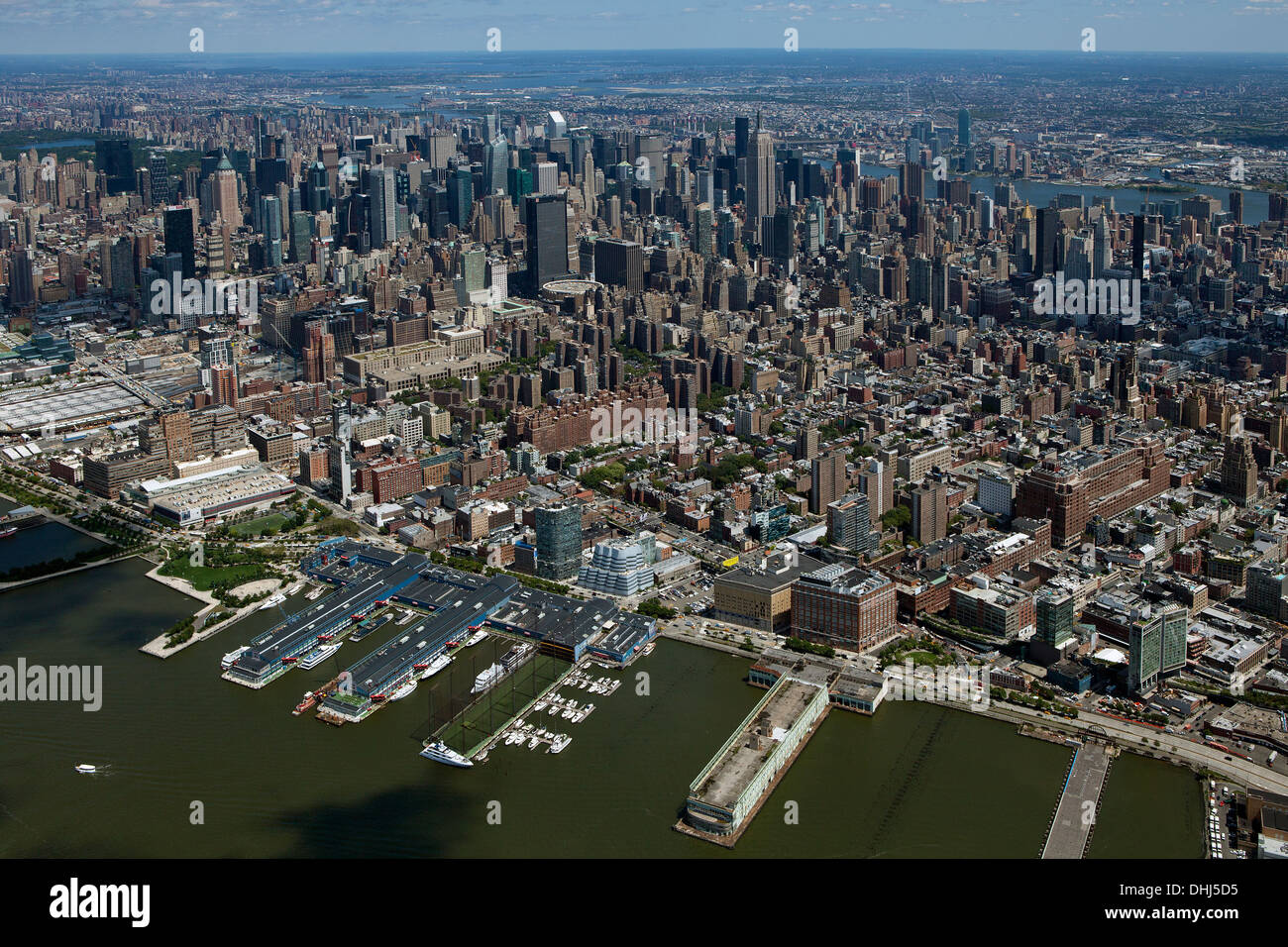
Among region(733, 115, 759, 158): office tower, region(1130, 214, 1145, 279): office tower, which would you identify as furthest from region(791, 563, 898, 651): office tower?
region(733, 115, 759, 158): office tower

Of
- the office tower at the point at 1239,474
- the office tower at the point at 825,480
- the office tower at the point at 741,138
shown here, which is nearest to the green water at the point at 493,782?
the office tower at the point at 825,480

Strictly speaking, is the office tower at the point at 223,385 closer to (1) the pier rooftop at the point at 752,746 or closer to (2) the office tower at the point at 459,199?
(1) the pier rooftop at the point at 752,746

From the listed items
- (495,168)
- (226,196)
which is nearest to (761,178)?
(495,168)

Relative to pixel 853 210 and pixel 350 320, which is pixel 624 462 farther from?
pixel 853 210

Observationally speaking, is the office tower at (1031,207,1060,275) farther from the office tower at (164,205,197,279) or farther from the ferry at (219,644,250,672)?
the ferry at (219,644,250,672)

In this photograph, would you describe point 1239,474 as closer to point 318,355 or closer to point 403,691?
point 403,691

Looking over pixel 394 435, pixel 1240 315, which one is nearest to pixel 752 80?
pixel 1240 315
